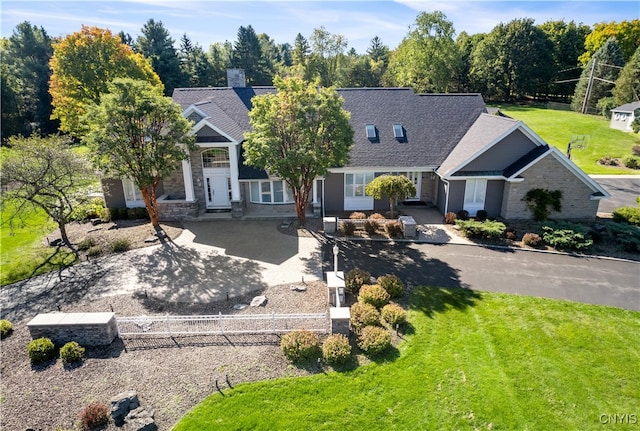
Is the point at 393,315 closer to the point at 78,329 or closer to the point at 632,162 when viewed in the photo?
the point at 78,329

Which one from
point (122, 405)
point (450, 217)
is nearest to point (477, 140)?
point (450, 217)

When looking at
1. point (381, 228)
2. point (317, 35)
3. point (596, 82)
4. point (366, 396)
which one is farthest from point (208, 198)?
point (596, 82)

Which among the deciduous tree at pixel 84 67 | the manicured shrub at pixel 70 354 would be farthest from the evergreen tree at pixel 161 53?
the manicured shrub at pixel 70 354

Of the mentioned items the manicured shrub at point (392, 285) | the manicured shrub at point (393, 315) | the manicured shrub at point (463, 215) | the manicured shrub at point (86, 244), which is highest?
the manicured shrub at point (463, 215)

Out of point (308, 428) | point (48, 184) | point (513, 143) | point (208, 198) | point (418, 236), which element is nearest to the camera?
point (308, 428)

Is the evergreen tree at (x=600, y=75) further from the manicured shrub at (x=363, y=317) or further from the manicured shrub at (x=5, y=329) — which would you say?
the manicured shrub at (x=5, y=329)

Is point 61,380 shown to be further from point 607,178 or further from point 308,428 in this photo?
point 607,178

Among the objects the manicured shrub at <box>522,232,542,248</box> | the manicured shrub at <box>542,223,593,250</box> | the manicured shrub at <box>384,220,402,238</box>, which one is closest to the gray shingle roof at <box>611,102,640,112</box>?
the manicured shrub at <box>542,223,593,250</box>
